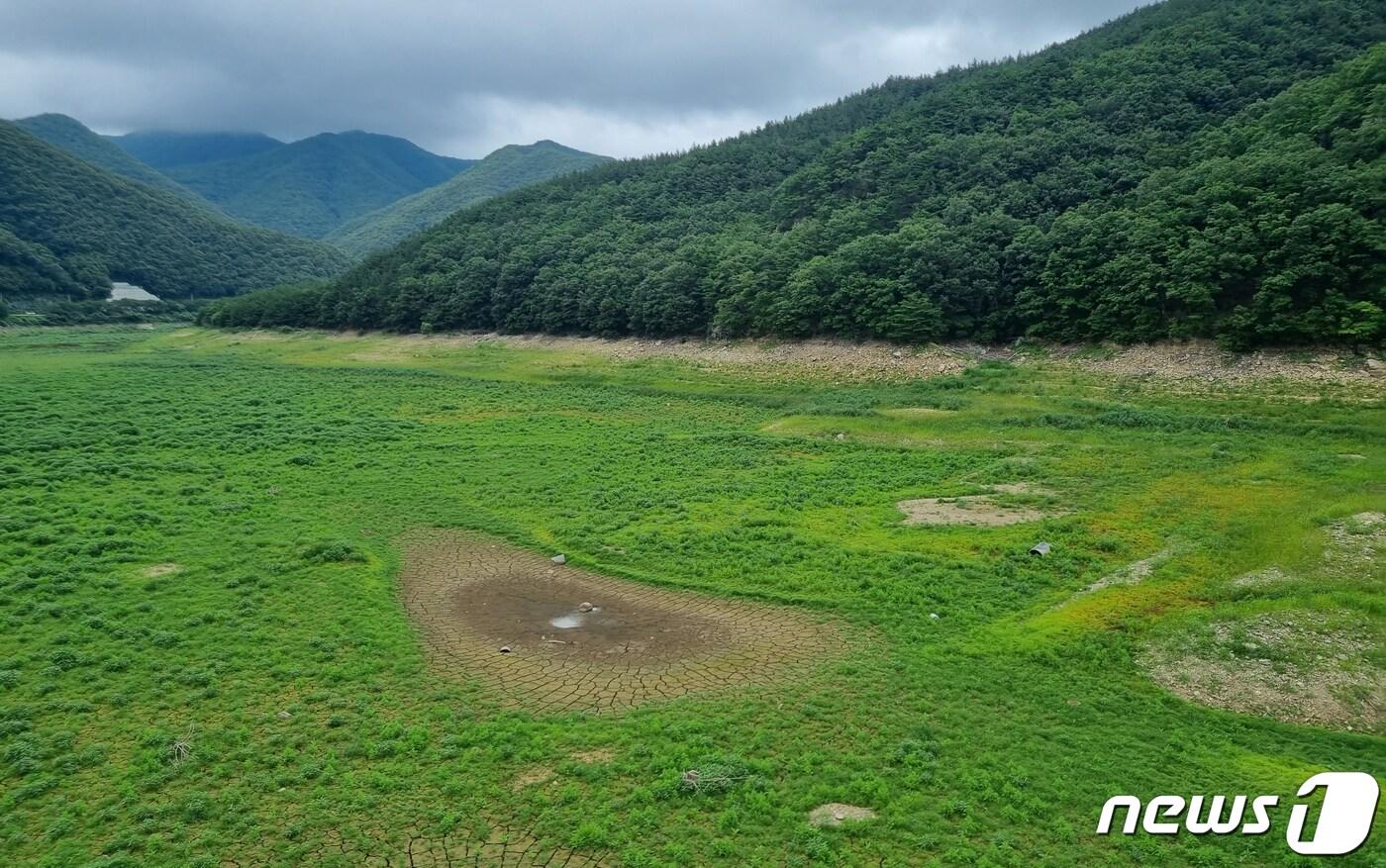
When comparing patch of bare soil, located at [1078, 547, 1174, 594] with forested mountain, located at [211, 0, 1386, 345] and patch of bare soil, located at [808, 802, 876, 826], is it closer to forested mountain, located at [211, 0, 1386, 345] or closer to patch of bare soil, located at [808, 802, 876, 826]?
patch of bare soil, located at [808, 802, 876, 826]

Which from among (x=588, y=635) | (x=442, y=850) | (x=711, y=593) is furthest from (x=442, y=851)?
(x=711, y=593)

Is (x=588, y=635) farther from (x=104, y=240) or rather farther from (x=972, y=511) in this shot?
(x=104, y=240)

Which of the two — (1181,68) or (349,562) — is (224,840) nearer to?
(349,562)

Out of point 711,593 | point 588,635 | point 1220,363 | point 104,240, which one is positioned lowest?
point 588,635

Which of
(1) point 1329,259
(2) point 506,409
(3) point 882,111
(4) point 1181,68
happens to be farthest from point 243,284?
(1) point 1329,259

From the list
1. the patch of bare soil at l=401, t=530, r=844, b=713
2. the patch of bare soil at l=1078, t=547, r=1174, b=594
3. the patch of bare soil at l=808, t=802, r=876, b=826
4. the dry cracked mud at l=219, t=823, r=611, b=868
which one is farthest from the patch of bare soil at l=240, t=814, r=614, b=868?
the patch of bare soil at l=1078, t=547, r=1174, b=594
